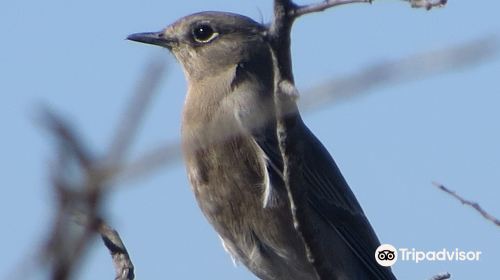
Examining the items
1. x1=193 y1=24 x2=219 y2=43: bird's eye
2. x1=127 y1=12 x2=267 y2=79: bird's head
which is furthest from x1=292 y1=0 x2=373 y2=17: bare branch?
x1=193 y1=24 x2=219 y2=43: bird's eye

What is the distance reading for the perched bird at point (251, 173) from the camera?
22.6 ft

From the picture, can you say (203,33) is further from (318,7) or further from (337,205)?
(318,7)

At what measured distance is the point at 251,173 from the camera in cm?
697

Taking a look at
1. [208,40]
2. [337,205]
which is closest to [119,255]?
[337,205]

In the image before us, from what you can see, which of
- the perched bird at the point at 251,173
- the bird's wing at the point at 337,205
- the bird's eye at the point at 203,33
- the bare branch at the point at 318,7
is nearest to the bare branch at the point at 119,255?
the perched bird at the point at 251,173

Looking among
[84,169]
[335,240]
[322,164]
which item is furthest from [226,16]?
[84,169]

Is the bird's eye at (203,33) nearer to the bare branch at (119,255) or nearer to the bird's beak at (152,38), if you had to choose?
the bird's beak at (152,38)

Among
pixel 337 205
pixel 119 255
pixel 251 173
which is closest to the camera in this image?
pixel 119 255

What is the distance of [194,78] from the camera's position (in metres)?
8.22

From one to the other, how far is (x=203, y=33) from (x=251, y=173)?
1.98 m

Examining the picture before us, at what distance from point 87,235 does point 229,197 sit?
5.86 metres

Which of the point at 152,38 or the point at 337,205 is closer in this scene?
the point at 337,205

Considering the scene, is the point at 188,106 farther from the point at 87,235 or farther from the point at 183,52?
the point at 87,235

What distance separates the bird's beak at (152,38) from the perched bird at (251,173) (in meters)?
0.01
